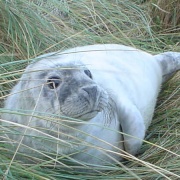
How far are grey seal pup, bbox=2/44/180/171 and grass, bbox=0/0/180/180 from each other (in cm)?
10

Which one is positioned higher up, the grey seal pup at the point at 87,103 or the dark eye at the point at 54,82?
the dark eye at the point at 54,82

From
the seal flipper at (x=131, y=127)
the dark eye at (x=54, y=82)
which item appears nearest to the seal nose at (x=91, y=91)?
the dark eye at (x=54, y=82)

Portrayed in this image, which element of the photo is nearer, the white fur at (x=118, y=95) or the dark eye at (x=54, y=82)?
the dark eye at (x=54, y=82)

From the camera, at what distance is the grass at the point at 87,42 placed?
9.49 feet

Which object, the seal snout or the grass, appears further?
the grass

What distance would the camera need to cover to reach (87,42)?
443 centimetres

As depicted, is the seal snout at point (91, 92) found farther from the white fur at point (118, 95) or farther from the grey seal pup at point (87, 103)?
the white fur at point (118, 95)

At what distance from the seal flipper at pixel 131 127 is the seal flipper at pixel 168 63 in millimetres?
862

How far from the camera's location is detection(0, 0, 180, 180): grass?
2893 millimetres

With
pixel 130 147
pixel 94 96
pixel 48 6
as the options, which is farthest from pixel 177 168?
pixel 48 6

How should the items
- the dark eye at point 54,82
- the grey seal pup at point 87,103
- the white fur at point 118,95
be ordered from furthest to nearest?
the white fur at point 118,95 < the dark eye at point 54,82 < the grey seal pup at point 87,103

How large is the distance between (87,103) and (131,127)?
0.77 metres

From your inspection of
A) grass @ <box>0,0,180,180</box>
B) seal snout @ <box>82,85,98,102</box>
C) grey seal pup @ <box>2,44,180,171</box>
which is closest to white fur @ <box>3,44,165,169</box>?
grey seal pup @ <box>2,44,180,171</box>

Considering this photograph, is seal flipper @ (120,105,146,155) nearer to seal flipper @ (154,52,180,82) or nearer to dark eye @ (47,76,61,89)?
dark eye @ (47,76,61,89)
